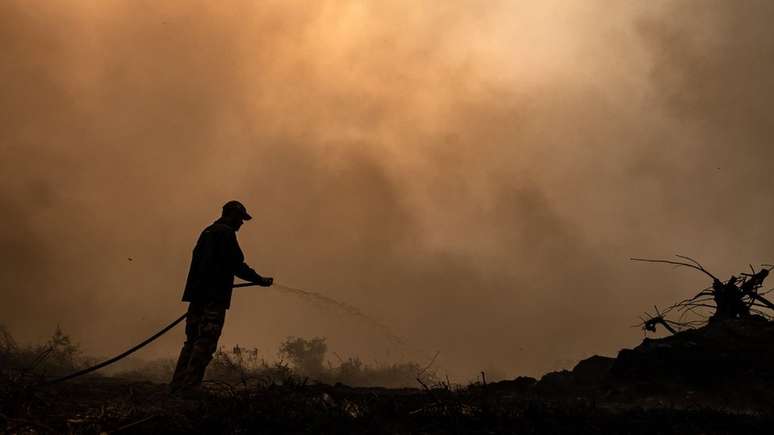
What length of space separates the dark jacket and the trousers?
0.16m

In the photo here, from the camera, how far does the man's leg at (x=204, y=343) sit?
7.24 metres

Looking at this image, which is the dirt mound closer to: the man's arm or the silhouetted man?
the man's arm

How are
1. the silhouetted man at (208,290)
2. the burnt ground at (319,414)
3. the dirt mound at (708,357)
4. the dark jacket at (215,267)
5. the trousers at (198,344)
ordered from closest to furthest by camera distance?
the burnt ground at (319,414), the trousers at (198,344), the silhouetted man at (208,290), the dark jacket at (215,267), the dirt mound at (708,357)

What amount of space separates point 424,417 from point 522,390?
183 inches

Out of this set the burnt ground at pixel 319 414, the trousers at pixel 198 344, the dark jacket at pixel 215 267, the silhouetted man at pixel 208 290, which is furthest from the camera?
the dark jacket at pixel 215 267

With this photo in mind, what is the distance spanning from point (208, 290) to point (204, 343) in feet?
2.54

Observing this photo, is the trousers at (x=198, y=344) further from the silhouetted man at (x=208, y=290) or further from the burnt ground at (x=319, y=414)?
the burnt ground at (x=319, y=414)

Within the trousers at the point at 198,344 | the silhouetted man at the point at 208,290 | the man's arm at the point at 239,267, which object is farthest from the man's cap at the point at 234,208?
the trousers at the point at 198,344

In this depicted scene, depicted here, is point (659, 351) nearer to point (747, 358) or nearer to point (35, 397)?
point (747, 358)

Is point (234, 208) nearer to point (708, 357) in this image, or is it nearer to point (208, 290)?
point (208, 290)

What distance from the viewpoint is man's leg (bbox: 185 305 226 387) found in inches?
285

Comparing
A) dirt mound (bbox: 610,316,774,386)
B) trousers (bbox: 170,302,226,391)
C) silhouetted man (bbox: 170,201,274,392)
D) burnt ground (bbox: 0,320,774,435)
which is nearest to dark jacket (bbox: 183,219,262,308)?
silhouetted man (bbox: 170,201,274,392)

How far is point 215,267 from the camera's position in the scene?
7.85m

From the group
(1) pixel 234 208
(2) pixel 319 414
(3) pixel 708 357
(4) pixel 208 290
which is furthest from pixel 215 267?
(3) pixel 708 357
